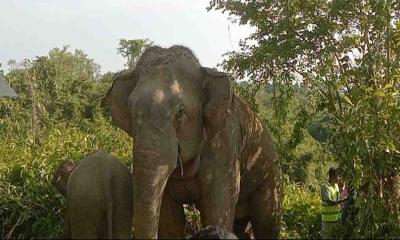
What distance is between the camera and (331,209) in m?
7.03

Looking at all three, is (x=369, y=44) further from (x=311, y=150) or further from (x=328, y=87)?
(x=311, y=150)

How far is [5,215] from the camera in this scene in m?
6.89

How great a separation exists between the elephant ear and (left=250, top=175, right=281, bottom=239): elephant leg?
1804 mm

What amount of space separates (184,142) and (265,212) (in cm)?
178

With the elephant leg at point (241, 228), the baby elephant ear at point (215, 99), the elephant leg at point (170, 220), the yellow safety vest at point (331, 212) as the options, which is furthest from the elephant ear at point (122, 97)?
the yellow safety vest at point (331, 212)

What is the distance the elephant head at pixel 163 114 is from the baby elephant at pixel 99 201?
1.05 ft

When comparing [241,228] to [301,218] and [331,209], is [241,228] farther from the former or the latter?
[301,218]

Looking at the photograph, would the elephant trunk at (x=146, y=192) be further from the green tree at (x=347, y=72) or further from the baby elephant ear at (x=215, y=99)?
the green tree at (x=347, y=72)

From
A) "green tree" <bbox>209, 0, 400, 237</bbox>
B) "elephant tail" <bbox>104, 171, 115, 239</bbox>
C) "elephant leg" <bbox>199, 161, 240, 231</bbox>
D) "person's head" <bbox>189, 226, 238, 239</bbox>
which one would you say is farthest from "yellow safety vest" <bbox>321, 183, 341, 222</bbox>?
"person's head" <bbox>189, 226, 238, 239</bbox>

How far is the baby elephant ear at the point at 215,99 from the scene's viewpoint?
4836mm

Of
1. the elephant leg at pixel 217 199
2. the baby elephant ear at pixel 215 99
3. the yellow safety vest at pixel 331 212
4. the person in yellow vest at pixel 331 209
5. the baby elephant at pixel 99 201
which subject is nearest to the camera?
the baby elephant at pixel 99 201

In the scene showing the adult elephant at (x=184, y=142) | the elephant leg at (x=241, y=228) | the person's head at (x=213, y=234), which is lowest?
the elephant leg at (x=241, y=228)

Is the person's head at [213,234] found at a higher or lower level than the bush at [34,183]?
lower

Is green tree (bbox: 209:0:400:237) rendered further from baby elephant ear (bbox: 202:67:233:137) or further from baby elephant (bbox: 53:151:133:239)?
baby elephant (bbox: 53:151:133:239)
